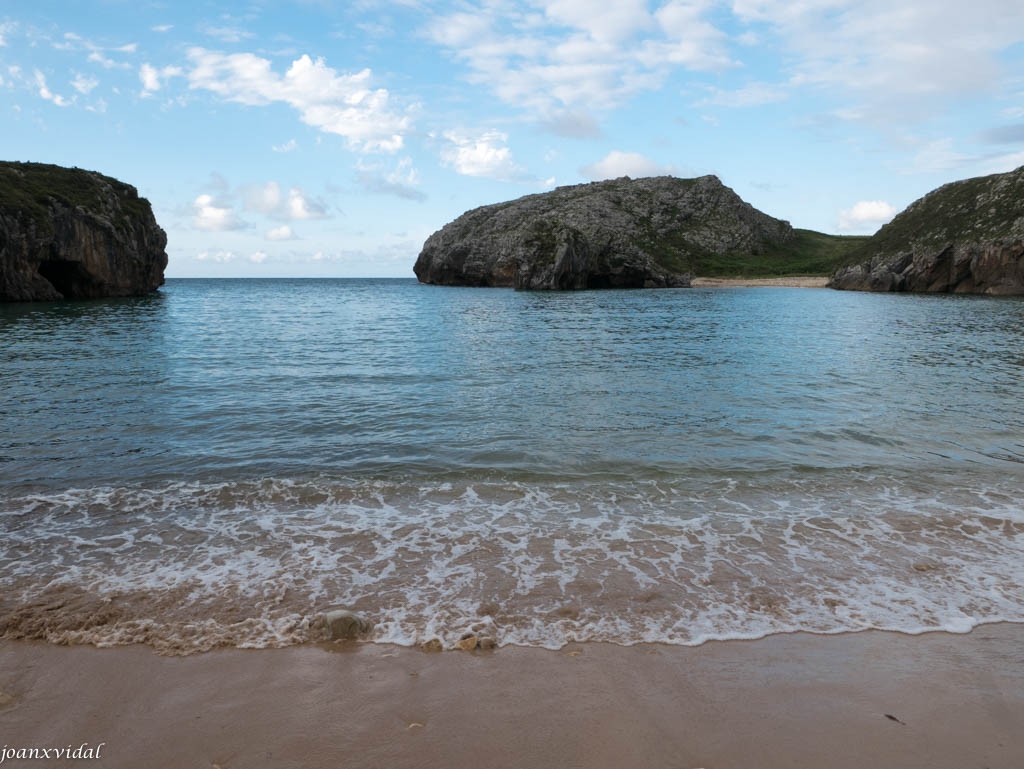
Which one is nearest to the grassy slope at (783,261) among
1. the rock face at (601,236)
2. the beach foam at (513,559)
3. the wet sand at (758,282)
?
the rock face at (601,236)

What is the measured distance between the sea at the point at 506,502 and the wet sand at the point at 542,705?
1.20 feet

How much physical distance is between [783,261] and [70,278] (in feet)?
411

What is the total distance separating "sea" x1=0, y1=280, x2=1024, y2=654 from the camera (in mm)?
6547

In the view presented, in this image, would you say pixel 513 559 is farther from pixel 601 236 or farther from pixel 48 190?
pixel 601 236

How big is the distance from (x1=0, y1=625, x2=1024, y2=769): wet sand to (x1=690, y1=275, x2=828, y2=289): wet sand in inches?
4092

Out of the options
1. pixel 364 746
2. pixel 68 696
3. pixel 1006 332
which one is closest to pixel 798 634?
pixel 364 746

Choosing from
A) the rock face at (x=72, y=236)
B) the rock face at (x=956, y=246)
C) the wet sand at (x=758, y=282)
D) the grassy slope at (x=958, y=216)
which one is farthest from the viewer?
the wet sand at (x=758, y=282)

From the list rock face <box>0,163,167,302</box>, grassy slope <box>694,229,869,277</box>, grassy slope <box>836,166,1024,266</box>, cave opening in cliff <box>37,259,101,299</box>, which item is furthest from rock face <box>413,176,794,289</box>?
cave opening in cliff <box>37,259,101,299</box>

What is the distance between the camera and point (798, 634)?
612 centimetres

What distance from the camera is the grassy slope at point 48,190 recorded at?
54281 mm

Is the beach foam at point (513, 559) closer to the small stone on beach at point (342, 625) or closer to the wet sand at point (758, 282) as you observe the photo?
the small stone on beach at point (342, 625)

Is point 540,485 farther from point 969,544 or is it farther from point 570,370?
point 570,370

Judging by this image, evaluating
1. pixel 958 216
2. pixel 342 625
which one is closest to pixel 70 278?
pixel 342 625

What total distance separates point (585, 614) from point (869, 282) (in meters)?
93.5
